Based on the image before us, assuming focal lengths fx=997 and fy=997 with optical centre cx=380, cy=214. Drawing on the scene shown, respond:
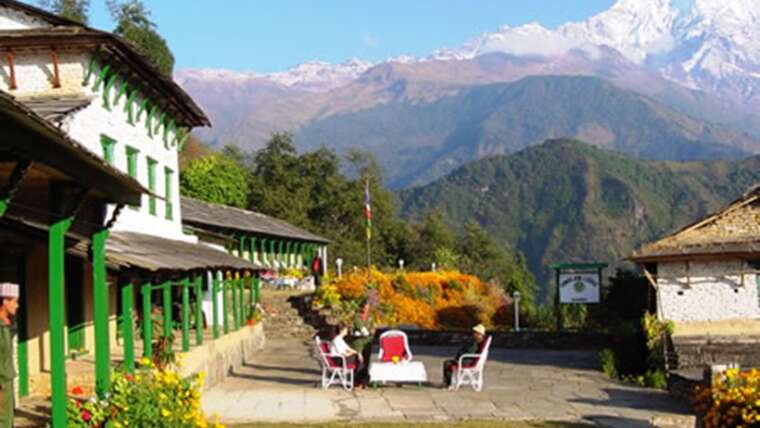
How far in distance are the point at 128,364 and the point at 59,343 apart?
363cm

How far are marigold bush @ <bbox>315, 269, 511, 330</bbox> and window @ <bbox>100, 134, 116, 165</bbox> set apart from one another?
522 inches

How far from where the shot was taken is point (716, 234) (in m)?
21.8

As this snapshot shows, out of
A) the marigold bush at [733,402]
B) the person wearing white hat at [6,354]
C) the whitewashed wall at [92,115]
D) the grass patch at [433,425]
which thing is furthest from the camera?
the whitewashed wall at [92,115]

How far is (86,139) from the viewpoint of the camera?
60.5 feet

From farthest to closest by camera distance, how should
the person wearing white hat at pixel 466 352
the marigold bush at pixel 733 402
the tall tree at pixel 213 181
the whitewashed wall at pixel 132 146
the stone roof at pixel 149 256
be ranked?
1. the tall tree at pixel 213 181
2. the whitewashed wall at pixel 132 146
3. the person wearing white hat at pixel 466 352
4. the stone roof at pixel 149 256
5. the marigold bush at pixel 733 402

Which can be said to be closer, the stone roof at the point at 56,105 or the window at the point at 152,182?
the stone roof at the point at 56,105

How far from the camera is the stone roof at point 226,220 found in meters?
31.1

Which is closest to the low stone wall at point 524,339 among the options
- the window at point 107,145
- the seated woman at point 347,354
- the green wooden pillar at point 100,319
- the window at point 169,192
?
the window at point 169,192

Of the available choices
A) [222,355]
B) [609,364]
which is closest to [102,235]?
[222,355]

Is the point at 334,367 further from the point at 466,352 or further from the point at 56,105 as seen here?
the point at 56,105

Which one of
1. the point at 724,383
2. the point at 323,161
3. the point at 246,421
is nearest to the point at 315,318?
the point at 246,421

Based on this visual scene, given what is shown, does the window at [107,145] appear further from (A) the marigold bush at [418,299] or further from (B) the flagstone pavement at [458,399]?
(A) the marigold bush at [418,299]

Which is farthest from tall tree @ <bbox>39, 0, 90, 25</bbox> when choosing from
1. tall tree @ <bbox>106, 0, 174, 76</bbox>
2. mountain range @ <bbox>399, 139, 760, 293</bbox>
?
mountain range @ <bbox>399, 139, 760, 293</bbox>

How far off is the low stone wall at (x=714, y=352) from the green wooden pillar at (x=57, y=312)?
1356cm
